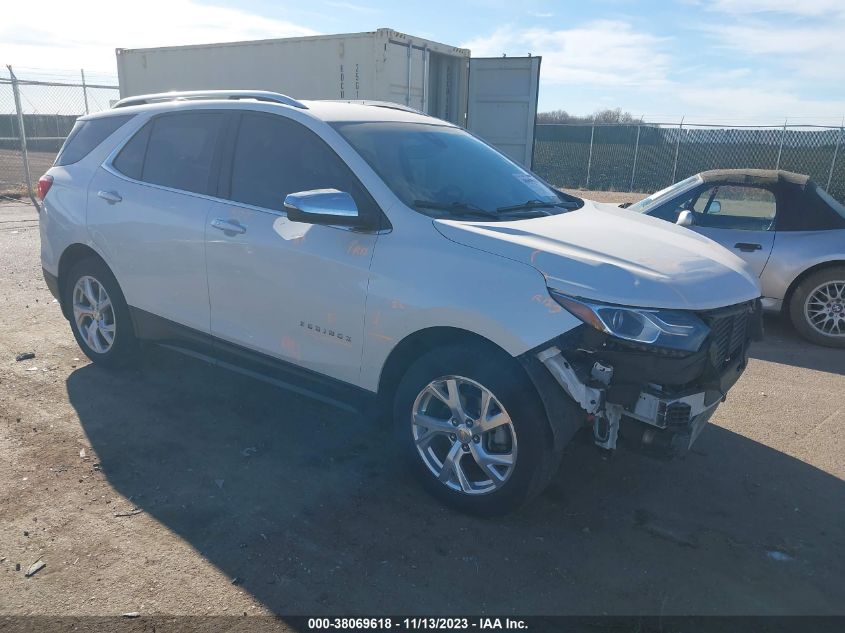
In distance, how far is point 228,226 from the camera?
4.07 metres

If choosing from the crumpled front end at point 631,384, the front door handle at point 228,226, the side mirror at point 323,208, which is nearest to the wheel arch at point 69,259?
the front door handle at point 228,226

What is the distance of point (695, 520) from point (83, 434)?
3.55 m

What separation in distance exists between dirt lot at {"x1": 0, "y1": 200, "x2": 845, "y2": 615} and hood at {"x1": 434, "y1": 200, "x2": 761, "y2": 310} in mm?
1168

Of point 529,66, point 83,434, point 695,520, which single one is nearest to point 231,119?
point 83,434

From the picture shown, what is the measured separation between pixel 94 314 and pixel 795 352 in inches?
236

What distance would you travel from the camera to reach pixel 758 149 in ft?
65.8

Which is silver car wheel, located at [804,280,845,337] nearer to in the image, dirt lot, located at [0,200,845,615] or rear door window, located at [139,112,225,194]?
dirt lot, located at [0,200,845,615]

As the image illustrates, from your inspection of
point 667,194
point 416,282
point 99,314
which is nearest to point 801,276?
point 667,194

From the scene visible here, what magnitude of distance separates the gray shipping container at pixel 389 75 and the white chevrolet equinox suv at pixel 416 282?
5.93 m

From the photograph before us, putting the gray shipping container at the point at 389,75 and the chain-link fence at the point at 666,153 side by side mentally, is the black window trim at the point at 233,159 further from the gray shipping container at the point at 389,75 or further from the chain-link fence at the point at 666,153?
the chain-link fence at the point at 666,153

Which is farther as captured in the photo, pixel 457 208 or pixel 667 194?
pixel 667 194

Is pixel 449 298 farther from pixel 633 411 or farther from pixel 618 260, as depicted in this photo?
pixel 633 411

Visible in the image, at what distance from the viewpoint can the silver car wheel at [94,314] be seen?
5.05 m

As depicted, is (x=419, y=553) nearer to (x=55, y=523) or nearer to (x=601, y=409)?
(x=601, y=409)
